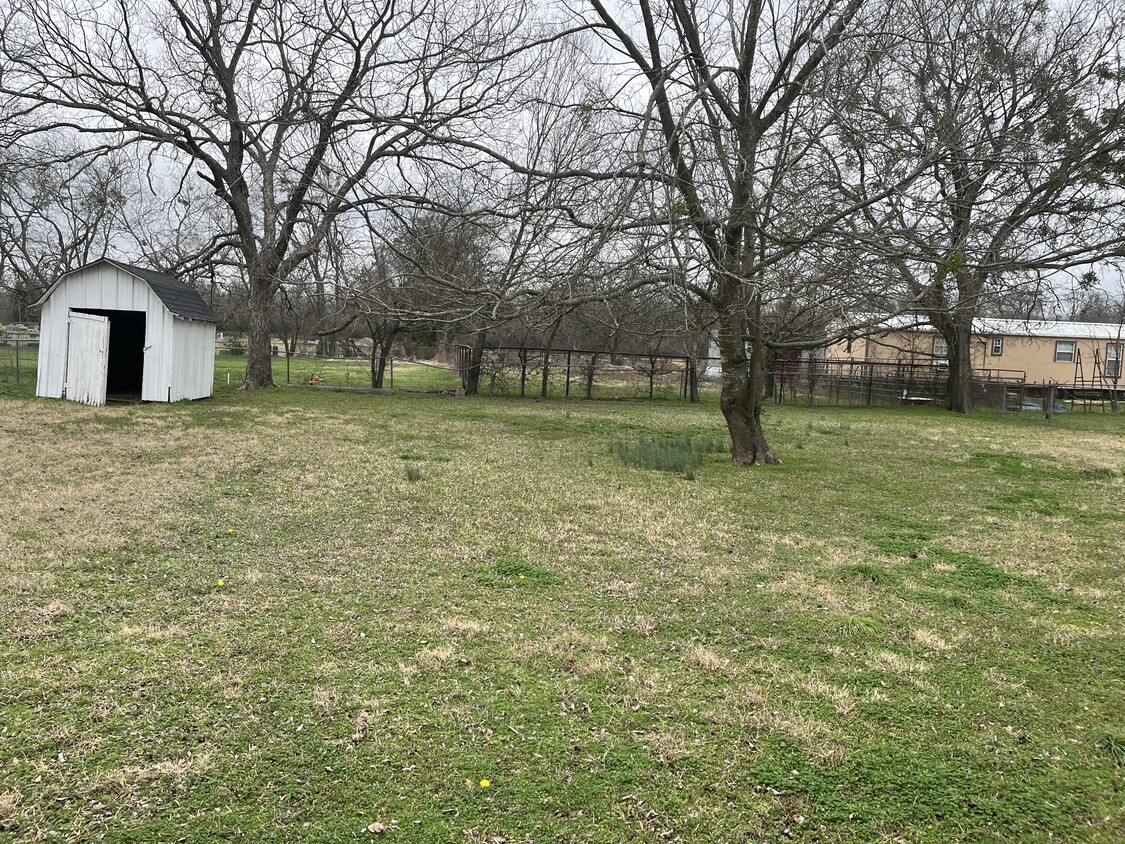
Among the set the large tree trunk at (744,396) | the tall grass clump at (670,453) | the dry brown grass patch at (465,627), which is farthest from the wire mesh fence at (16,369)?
the dry brown grass patch at (465,627)

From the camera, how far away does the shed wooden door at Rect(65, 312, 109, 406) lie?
1515 centimetres

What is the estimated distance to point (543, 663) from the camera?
143 inches

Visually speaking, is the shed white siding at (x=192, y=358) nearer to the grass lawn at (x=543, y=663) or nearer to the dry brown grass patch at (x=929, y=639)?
the grass lawn at (x=543, y=663)

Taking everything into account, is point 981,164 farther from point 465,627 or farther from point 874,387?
point 874,387

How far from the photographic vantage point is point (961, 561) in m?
5.81

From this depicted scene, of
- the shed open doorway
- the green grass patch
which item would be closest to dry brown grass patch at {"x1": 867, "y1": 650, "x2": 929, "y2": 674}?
the green grass patch

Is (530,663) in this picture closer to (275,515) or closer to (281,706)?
(281,706)

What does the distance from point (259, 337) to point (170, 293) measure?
443cm

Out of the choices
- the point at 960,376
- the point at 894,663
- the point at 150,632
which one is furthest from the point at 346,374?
the point at 894,663

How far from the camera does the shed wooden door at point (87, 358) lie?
15.1 m

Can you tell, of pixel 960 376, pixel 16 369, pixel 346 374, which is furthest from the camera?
pixel 346 374

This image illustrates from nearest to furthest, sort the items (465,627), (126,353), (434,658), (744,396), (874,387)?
(434,658)
(465,627)
(744,396)
(126,353)
(874,387)

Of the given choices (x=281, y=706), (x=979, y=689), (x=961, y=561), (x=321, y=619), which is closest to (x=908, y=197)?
(x=961, y=561)

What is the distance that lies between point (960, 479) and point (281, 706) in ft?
31.6
